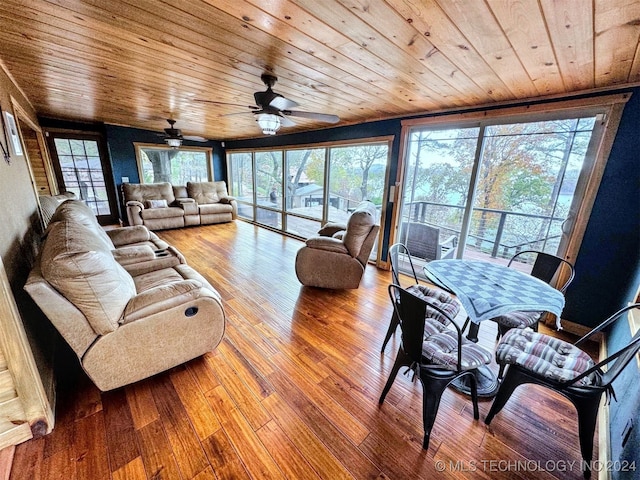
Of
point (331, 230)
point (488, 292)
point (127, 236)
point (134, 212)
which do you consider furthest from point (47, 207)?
point (488, 292)

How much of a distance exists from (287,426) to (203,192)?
620cm

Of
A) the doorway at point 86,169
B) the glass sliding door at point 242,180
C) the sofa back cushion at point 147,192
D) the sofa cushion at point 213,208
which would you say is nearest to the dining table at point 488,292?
the sofa cushion at point 213,208

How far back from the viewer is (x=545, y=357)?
1.37 meters

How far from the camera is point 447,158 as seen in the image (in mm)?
3197

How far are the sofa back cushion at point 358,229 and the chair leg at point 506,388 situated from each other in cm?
168

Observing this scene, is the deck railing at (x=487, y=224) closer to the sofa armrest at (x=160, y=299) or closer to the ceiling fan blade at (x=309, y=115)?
the ceiling fan blade at (x=309, y=115)

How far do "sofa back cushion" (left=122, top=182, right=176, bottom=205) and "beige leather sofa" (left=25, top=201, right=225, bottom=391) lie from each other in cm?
432

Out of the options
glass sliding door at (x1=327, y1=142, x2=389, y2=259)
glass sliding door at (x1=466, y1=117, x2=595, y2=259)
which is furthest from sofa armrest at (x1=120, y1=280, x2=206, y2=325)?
glass sliding door at (x1=466, y1=117, x2=595, y2=259)

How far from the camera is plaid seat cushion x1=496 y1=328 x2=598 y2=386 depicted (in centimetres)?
127

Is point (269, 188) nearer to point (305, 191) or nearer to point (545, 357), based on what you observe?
point (305, 191)

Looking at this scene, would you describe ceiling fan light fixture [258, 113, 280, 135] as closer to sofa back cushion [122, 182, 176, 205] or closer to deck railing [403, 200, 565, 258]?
deck railing [403, 200, 565, 258]

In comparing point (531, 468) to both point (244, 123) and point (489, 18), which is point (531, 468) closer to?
point (489, 18)

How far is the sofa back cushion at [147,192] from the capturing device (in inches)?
217

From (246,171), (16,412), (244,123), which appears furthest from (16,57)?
(246,171)
